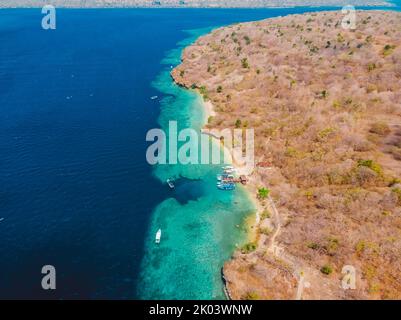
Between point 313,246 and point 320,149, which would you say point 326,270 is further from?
point 320,149

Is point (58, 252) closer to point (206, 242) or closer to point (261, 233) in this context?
point (206, 242)

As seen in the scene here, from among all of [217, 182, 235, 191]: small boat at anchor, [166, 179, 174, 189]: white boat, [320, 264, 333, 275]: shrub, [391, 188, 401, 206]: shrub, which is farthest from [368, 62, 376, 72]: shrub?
[320, 264, 333, 275]: shrub

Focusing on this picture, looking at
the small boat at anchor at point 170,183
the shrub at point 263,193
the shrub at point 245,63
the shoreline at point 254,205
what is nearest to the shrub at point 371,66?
the shrub at point 245,63

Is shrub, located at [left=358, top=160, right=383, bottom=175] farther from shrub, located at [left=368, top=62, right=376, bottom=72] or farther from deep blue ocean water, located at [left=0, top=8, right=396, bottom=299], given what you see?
shrub, located at [left=368, top=62, right=376, bottom=72]

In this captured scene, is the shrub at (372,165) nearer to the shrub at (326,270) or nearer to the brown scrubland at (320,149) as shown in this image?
the brown scrubland at (320,149)

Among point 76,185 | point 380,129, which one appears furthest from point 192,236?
point 380,129

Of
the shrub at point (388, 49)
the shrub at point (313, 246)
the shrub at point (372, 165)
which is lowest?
the shrub at point (313, 246)
